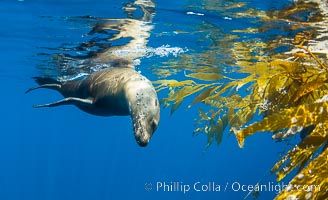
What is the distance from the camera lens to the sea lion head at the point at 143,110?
4.78 m

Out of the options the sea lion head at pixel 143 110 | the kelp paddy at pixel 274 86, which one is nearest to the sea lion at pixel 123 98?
the sea lion head at pixel 143 110

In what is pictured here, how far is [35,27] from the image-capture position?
10.0 metres

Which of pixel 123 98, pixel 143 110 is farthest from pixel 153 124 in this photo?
pixel 123 98

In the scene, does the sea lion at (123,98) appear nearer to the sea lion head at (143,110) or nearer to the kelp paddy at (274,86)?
the sea lion head at (143,110)

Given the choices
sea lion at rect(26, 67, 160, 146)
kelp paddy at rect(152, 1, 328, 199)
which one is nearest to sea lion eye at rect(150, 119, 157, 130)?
sea lion at rect(26, 67, 160, 146)

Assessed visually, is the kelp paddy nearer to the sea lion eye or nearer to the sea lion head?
the sea lion head

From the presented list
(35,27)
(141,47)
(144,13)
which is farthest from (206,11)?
(35,27)

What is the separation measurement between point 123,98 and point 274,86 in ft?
9.45

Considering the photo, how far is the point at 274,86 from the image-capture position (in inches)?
181

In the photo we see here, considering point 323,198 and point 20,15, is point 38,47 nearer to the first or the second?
point 20,15

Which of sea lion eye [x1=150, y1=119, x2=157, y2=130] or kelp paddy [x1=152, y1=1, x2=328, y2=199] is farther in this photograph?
sea lion eye [x1=150, y1=119, x2=157, y2=130]

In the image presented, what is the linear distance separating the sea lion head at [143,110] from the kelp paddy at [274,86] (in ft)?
3.09

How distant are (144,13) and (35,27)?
12.6ft

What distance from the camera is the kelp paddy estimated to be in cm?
292
